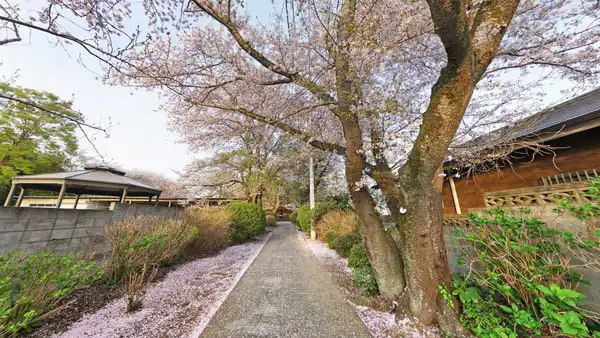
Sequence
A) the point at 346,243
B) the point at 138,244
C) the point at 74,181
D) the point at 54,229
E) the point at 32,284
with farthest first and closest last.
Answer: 1. the point at 346,243
2. the point at 74,181
3. the point at 138,244
4. the point at 54,229
5. the point at 32,284

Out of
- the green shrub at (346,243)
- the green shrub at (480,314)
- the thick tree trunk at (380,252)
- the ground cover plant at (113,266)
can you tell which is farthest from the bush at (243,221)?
the green shrub at (480,314)

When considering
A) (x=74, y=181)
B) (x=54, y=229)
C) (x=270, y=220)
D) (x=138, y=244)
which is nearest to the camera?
(x=54, y=229)

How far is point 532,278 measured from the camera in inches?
75.7

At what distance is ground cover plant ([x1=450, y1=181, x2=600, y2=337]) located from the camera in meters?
1.75

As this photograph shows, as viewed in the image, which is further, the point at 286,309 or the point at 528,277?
the point at 286,309

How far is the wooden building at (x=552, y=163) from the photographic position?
9.28ft

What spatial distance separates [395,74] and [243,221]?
774cm

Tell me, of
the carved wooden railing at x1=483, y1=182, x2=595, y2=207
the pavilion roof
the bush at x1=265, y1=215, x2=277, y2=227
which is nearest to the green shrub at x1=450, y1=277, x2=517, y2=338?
the carved wooden railing at x1=483, y1=182, x2=595, y2=207

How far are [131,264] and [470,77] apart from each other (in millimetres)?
5858

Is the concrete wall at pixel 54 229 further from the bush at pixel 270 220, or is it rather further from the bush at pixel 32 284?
the bush at pixel 270 220

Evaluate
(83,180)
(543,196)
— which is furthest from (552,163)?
(83,180)

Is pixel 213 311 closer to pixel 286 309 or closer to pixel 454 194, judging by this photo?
pixel 286 309

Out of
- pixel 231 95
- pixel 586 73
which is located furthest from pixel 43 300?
pixel 586 73

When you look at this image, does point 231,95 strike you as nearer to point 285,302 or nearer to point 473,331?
point 285,302
